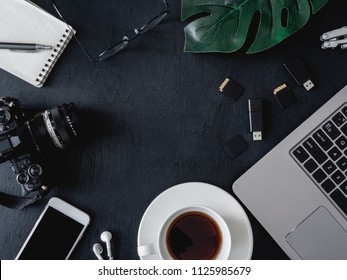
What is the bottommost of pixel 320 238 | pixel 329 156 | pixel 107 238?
pixel 320 238

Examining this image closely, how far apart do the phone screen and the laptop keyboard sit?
1.43ft

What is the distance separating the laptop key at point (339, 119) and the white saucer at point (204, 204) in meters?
0.24

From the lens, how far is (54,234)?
831 mm

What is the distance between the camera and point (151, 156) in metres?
0.86

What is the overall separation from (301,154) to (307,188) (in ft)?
0.21

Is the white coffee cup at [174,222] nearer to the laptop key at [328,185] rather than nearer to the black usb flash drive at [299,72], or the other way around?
the laptop key at [328,185]

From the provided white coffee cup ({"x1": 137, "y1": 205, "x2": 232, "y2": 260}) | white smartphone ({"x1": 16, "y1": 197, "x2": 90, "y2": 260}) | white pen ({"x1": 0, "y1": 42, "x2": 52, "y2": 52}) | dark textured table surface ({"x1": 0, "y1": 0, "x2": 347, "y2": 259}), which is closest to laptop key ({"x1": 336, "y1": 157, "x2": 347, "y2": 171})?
dark textured table surface ({"x1": 0, "y1": 0, "x2": 347, "y2": 259})

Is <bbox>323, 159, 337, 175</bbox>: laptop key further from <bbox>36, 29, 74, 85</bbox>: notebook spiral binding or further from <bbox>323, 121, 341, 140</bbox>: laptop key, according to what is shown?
<bbox>36, 29, 74, 85</bbox>: notebook spiral binding

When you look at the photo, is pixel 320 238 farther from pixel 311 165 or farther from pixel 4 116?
pixel 4 116

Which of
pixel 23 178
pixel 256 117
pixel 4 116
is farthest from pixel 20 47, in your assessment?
pixel 256 117

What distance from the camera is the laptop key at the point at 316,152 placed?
0.82 m

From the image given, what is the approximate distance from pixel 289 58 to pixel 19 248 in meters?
0.63

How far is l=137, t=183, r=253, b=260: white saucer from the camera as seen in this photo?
79 cm
